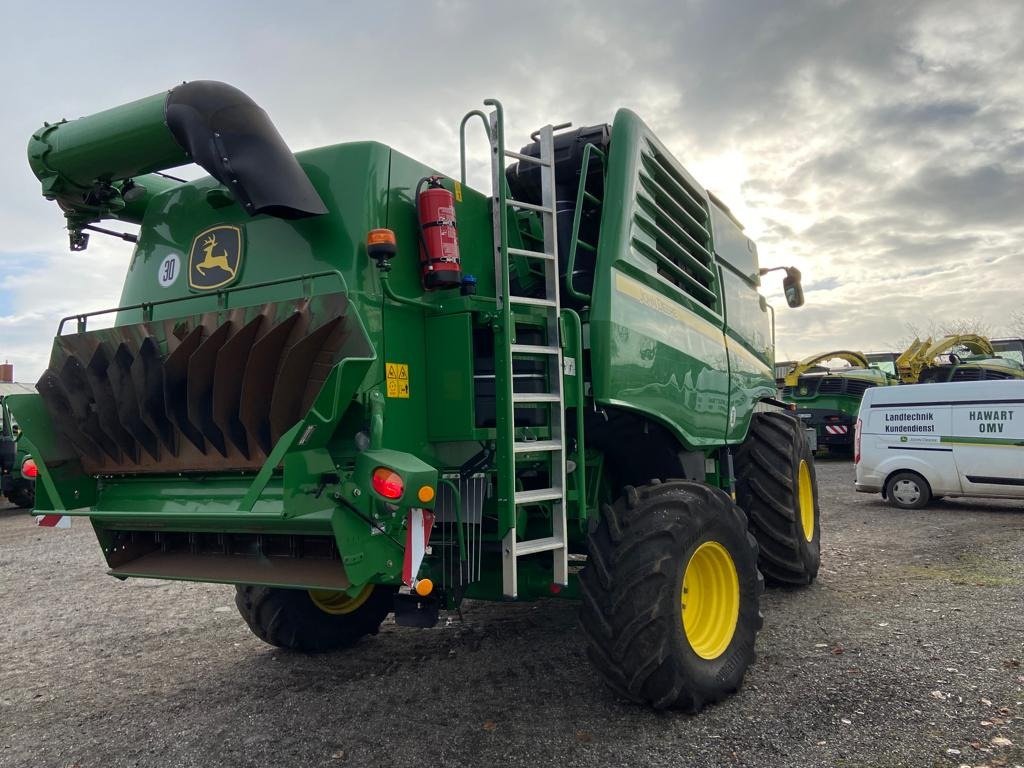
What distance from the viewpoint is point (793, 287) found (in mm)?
7289

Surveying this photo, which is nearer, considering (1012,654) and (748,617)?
(748,617)

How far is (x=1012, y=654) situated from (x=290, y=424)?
4315 mm

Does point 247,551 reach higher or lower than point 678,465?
lower

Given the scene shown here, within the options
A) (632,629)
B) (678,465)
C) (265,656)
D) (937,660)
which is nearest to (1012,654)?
(937,660)

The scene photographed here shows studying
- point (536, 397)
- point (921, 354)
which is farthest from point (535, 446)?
point (921, 354)

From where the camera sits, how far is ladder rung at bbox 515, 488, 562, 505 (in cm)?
362

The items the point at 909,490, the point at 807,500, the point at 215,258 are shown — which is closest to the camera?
the point at 215,258

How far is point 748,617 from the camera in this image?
4316 mm

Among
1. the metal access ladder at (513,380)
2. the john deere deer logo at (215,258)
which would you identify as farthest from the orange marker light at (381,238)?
the john deere deer logo at (215,258)

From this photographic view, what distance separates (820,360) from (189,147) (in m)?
19.2

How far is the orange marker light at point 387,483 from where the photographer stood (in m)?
3.16

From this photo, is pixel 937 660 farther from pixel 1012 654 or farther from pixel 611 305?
pixel 611 305

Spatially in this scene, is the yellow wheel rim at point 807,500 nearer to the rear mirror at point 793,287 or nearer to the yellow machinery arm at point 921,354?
the rear mirror at point 793,287

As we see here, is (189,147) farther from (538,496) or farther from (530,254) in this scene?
(538,496)
